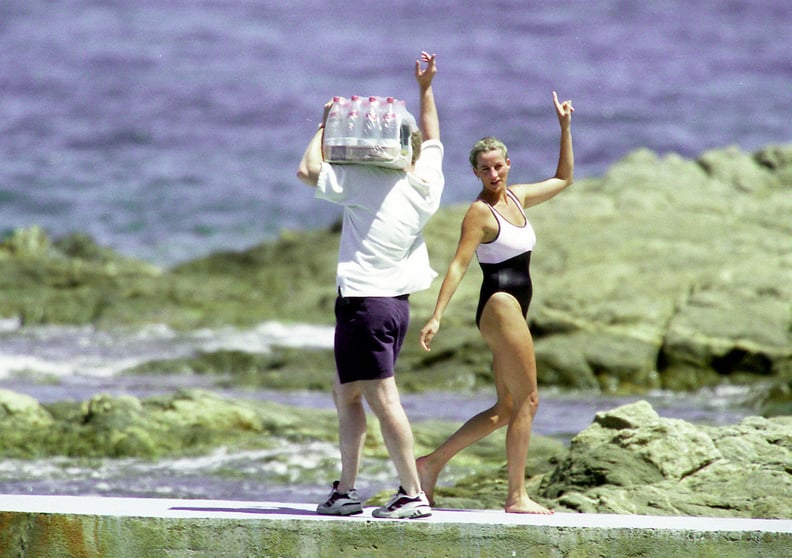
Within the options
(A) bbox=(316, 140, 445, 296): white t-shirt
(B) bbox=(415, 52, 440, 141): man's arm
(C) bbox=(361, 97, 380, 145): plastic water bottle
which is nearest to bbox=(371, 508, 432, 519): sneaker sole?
(A) bbox=(316, 140, 445, 296): white t-shirt

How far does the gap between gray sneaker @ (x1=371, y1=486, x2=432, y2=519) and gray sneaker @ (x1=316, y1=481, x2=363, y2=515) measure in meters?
0.09

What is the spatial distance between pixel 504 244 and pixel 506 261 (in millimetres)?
82

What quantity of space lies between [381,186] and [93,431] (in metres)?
6.28

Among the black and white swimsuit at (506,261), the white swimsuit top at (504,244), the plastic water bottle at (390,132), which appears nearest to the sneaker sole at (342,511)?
the black and white swimsuit at (506,261)

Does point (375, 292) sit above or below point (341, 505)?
above

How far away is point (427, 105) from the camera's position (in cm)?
595

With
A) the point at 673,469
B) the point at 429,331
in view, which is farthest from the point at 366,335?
the point at 673,469

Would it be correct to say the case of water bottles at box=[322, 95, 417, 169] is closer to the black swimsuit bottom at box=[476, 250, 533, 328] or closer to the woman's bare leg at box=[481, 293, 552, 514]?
the black swimsuit bottom at box=[476, 250, 533, 328]

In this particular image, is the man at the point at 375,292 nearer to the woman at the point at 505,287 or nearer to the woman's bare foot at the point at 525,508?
the woman at the point at 505,287

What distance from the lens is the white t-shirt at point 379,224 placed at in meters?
5.51

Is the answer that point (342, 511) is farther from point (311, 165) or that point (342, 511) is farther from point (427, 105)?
point (427, 105)

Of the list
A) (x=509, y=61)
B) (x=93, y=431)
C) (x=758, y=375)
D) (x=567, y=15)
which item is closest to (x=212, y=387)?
(x=93, y=431)

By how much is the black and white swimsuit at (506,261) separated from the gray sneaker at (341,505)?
0.98 metres

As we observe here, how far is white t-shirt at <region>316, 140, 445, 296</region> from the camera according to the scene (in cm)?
551
